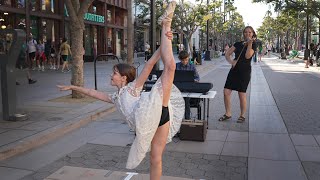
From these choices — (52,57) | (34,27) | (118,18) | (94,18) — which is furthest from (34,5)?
(118,18)

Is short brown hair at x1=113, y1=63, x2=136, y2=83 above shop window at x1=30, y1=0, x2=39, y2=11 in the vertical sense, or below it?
below

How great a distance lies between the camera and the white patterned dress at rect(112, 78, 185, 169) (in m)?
3.40

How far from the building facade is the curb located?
16.2ft

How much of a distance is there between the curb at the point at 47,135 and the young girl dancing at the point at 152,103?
2646 millimetres

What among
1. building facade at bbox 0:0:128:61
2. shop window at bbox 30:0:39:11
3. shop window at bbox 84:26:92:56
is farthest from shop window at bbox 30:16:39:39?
shop window at bbox 84:26:92:56

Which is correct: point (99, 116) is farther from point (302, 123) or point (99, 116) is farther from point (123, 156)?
point (302, 123)

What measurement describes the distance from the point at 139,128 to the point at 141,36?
129 feet

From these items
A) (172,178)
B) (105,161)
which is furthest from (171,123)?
(105,161)

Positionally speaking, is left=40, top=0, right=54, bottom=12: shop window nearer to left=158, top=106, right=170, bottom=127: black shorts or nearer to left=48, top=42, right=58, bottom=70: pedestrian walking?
left=48, top=42, right=58, bottom=70: pedestrian walking

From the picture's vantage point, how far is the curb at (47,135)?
5777 mm

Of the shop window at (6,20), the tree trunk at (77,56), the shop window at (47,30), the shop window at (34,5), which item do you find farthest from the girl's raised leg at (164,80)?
the shop window at (47,30)

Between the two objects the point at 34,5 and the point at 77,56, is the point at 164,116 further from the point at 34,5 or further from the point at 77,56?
the point at 34,5

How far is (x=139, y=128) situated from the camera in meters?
3.43

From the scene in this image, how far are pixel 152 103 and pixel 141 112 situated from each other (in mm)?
124
